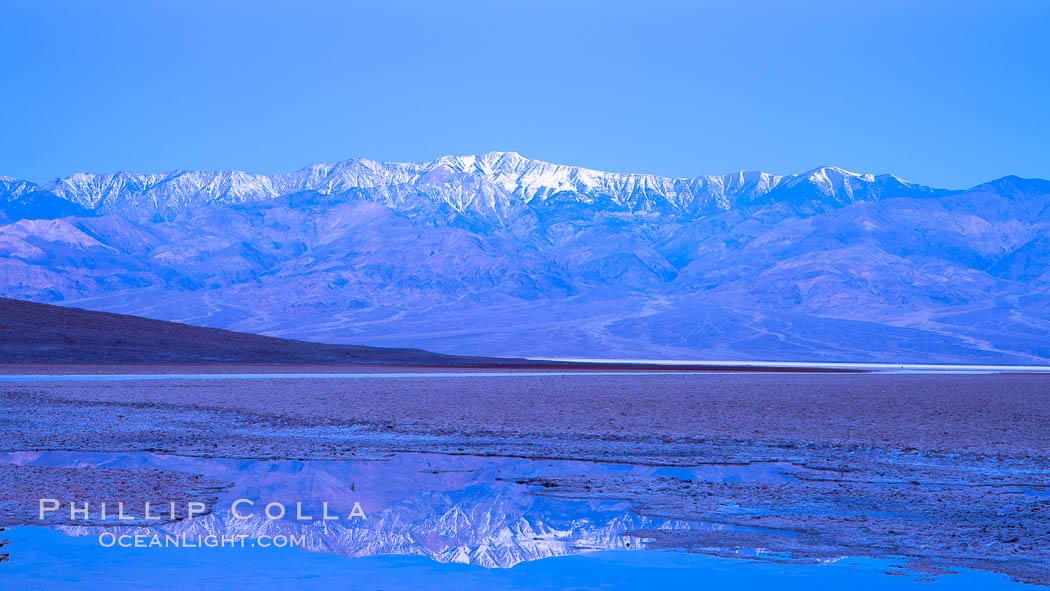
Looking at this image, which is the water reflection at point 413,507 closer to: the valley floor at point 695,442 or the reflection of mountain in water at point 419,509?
the reflection of mountain in water at point 419,509

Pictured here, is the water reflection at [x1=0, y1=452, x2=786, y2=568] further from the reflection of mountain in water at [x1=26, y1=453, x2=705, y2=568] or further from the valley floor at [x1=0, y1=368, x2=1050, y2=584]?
the valley floor at [x1=0, y1=368, x2=1050, y2=584]

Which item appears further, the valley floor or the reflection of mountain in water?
the valley floor

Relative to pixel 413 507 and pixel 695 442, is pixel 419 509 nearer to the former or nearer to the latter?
pixel 413 507

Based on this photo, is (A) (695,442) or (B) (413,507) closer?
(B) (413,507)

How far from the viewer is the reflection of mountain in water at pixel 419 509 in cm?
850

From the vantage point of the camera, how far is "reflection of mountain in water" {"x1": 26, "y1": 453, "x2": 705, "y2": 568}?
27.9 feet

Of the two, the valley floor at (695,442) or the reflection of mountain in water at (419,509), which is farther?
the valley floor at (695,442)

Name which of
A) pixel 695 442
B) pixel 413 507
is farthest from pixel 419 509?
pixel 695 442

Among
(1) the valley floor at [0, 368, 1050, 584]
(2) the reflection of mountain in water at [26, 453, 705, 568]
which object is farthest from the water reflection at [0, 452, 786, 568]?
(1) the valley floor at [0, 368, 1050, 584]

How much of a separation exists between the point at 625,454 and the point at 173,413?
945 cm

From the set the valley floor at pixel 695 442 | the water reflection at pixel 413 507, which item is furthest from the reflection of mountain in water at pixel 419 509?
the valley floor at pixel 695 442

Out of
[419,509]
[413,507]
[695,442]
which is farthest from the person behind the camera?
[695,442]

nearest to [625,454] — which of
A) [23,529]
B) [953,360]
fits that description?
[23,529]

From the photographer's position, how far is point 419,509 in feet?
33.0
